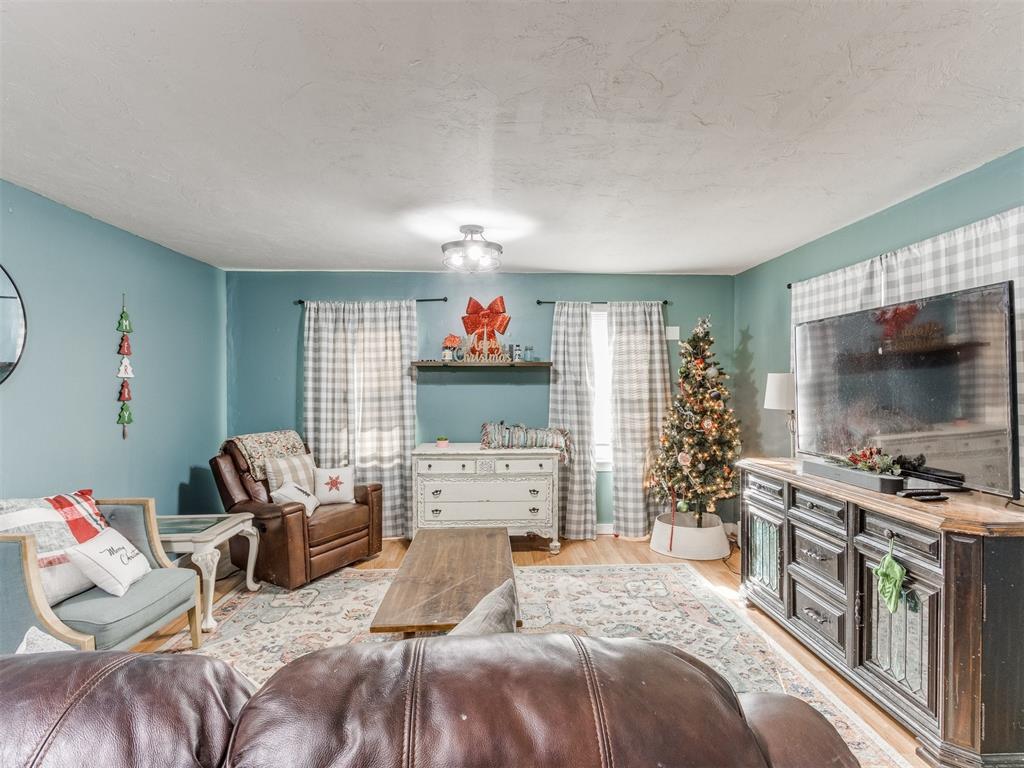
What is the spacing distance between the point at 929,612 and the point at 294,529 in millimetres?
3518

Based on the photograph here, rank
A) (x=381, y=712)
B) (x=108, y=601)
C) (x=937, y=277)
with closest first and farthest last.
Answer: (x=381, y=712) < (x=108, y=601) < (x=937, y=277)

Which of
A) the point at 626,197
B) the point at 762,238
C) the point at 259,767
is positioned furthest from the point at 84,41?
the point at 762,238

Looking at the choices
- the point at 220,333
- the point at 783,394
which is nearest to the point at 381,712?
the point at 783,394

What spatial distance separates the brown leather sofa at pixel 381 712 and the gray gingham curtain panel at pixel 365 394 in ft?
13.1

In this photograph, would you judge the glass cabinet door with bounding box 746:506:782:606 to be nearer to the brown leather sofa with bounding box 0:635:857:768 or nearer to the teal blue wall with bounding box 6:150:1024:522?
the teal blue wall with bounding box 6:150:1024:522

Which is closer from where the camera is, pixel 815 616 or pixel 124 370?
pixel 815 616

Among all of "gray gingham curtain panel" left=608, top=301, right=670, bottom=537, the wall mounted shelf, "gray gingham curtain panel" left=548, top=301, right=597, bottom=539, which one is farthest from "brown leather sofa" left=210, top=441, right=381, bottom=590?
"gray gingham curtain panel" left=608, top=301, right=670, bottom=537

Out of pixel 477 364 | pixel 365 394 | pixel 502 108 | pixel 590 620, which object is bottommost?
pixel 590 620

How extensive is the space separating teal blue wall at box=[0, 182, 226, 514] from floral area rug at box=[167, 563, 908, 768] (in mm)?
1173

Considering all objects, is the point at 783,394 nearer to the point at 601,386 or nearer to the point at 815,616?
the point at 815,616

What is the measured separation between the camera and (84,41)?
151 centimetres

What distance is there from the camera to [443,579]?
2525mm

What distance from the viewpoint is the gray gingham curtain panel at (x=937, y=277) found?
219 cm

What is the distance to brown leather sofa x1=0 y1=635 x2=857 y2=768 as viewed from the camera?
614 millimetres
